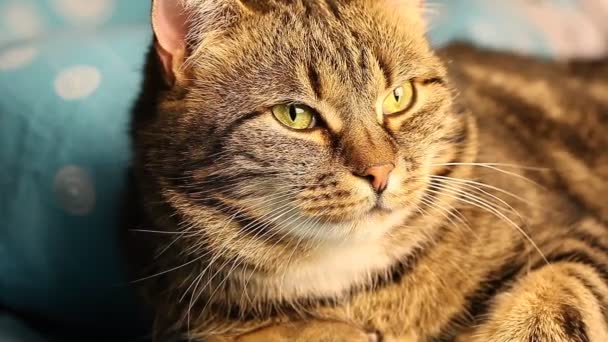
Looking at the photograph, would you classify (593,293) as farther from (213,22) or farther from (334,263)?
(213,22)

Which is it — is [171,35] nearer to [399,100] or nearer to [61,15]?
[399,100]

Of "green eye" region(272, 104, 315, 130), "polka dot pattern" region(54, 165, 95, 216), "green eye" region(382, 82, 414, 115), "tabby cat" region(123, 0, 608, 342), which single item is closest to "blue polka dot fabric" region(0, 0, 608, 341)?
"polka dot pattern" region(54, 165, 95, 216)

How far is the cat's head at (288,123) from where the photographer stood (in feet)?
2.87

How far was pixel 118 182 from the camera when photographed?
1.39 metres

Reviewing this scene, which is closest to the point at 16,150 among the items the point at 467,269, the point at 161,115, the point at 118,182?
the point at 118,182

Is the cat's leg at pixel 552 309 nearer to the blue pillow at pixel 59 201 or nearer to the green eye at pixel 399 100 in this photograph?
the green eye at pixel 399 100

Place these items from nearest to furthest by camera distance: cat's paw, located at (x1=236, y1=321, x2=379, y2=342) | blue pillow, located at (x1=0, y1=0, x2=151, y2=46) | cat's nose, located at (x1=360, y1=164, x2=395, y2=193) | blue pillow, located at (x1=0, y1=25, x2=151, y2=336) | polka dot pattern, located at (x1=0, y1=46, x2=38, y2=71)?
cat's nose, located at (x1=360, y1=164, x2=395, y2=193) → cat's paw, located at (x1=236, y1=321, x2=379, y2=342) → blue pillow, located at (x1=0, y1=25, x2=151, y2=336) → polka dot pattern, located at (x1=0, y1=46, x2=38, y2=71) → blue pillow, located at (x1=0, y1=0, x2=151, y2=46)

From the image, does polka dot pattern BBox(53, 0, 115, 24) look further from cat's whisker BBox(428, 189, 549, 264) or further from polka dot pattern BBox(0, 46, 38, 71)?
cat's whisker BBox(428, 189, 549, 264)

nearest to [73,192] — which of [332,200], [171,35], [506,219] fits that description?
[171,35]

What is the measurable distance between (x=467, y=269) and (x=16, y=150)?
2.90ft

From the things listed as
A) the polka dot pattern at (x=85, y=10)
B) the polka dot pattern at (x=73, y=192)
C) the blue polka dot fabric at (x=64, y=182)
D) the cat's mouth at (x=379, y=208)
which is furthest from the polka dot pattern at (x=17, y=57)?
the cat's mouth at (x=379, y=208)

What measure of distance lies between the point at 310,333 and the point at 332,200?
22cm

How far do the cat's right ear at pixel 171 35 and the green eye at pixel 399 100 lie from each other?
11.0 inches

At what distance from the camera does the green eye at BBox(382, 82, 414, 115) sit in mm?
948
